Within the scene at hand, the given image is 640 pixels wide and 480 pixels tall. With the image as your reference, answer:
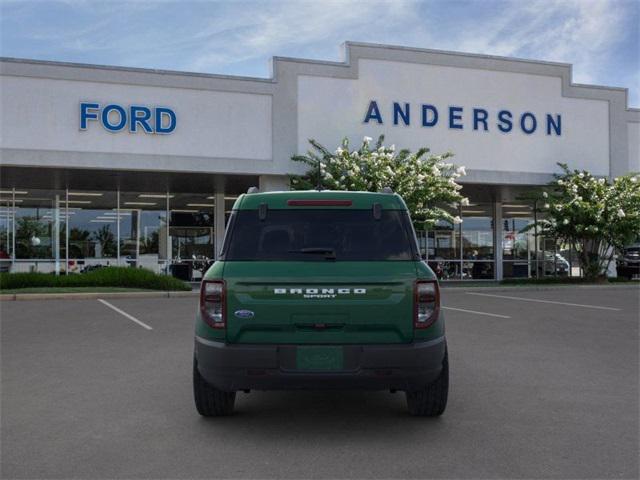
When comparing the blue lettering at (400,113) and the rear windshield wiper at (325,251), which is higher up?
the blue lettering at (400,113)

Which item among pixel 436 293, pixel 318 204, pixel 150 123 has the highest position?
pixel 150 123

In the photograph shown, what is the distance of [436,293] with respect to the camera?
4.99 m

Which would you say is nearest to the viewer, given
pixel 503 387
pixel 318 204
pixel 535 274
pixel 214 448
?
pixel 214 448

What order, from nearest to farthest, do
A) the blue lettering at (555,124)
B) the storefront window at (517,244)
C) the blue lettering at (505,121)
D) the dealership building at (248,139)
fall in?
the dealership building at (248,139)
the blue lettering at (505,121)
the blue lettering at (555,124)
the storefront window at (517,244)

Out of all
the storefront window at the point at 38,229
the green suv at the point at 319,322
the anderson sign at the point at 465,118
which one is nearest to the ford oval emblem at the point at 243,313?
the green suv at the point at 319,322

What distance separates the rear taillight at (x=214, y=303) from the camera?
489cm

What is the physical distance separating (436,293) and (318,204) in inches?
46.7

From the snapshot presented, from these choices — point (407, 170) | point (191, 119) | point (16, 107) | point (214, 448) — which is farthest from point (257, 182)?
point (214, 448)

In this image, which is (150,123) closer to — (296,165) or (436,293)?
(296,165)

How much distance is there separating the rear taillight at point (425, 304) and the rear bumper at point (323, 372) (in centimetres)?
19

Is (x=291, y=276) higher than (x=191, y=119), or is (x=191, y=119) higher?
(x=191, y=119)

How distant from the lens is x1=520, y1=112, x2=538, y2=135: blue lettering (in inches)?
1011

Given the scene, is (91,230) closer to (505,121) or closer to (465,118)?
(465,118)

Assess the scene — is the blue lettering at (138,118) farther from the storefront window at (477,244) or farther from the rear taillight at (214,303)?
the rear taillight at (214,303)
